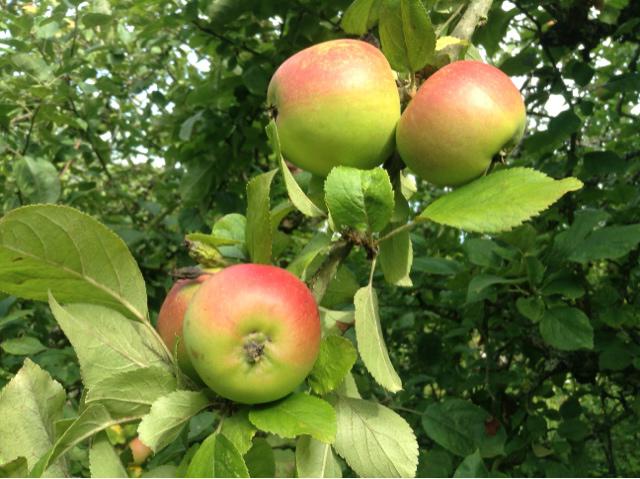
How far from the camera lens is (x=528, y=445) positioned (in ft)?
5.56

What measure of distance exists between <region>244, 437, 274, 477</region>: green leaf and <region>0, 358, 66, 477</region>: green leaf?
0.20 meters

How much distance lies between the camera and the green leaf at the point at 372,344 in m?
0.66

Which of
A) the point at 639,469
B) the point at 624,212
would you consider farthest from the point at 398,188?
the point at 639,469

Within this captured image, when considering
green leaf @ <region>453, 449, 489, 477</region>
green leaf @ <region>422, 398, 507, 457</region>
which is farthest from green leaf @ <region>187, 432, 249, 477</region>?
green leaf @ <region>422, 398, 507, 457</region>

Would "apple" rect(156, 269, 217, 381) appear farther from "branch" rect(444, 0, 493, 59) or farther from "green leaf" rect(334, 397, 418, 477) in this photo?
"branch" rect(444, 0, 493, 59)

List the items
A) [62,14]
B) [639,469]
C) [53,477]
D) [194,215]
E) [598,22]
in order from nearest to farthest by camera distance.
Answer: [53,477], [598,22], [62,14], [194,215], [639,469]

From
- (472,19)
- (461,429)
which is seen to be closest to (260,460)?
(472,19)

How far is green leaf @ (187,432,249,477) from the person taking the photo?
577 mm

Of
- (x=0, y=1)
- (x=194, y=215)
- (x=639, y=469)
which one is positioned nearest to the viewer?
(x=194, y=215)

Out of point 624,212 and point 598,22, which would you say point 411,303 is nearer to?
point 624,212

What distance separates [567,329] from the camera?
1396mm

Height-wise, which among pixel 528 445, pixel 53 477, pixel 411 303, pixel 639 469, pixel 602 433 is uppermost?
pixel 53 477

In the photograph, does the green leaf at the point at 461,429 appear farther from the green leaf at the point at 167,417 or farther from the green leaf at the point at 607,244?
the green leaf at the point at 167,417

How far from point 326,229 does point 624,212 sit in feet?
4.16
